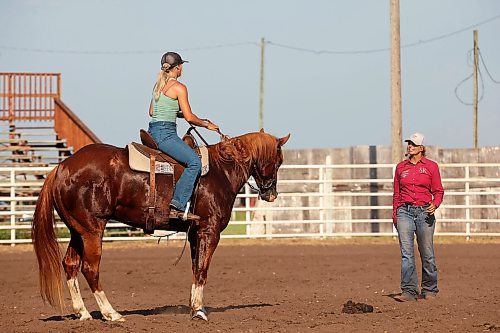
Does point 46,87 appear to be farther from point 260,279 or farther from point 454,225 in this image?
point 260,279

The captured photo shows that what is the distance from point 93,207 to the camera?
8977mm

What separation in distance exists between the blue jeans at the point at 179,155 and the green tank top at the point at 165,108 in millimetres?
49

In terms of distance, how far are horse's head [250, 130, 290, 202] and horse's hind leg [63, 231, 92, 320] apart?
199 cm

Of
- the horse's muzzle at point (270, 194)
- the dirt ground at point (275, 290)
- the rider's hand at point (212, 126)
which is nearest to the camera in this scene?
the dirt ground at point (275, 290)

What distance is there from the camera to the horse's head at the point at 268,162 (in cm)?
983

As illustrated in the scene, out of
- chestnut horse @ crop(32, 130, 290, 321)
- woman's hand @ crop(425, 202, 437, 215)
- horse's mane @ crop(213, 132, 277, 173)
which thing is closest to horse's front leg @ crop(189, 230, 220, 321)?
chestnut horse @ crop(32, 130, 290, 321)

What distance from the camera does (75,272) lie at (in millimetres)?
9195

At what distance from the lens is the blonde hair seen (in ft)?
30.3

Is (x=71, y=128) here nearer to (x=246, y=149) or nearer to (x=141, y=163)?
(x=246, y=149)

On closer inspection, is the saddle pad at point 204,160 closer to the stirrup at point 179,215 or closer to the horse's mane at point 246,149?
the horse's mane at point 246,149

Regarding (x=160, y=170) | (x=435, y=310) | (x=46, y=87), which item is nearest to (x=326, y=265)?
(x=435, y=310)

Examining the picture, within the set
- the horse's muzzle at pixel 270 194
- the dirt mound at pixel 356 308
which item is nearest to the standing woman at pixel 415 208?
the dirt mound at pixel 356 308

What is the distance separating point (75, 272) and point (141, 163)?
1253mm

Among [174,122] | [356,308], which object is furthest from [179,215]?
[356,308]
